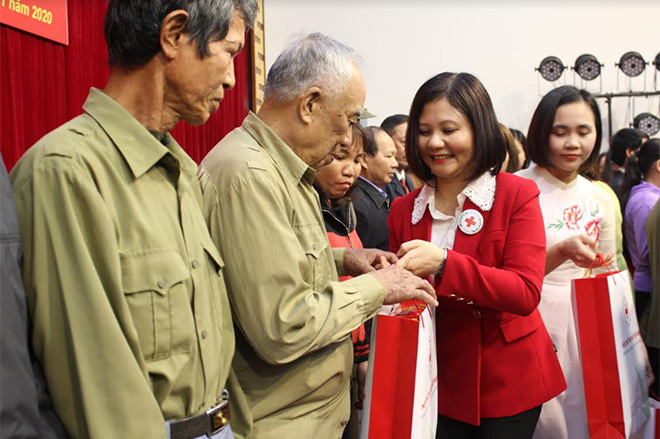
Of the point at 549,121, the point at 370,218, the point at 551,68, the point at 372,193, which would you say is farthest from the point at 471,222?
the point at 551,68

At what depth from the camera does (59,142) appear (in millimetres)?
869

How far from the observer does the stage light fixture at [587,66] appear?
690cm

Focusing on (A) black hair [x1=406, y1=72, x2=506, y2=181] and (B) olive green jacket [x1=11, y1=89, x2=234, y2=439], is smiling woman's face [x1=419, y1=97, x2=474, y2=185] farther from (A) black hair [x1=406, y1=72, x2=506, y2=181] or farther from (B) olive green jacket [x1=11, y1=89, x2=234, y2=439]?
(B) olive green jacket [x1=11, y1=89, x2=234, y2=439]

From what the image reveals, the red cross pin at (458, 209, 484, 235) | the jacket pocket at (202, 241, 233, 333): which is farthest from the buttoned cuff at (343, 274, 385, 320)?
the red cross pin at (458, 209, 484, 235)

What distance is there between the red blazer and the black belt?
66 cm

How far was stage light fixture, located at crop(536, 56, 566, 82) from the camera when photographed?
6.94m

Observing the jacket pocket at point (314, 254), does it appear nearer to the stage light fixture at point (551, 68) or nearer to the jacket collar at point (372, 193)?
the jacket collar at point (372, 193)

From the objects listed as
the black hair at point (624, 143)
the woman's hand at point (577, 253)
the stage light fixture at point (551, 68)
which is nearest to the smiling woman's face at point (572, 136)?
the woman's hand at point (577, 253)

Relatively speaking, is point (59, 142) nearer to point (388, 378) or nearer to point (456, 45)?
point (388, 378)

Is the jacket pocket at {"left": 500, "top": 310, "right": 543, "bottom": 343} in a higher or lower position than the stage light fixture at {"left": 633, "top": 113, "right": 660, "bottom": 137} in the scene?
lower

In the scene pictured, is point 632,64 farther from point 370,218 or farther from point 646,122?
point 370,218

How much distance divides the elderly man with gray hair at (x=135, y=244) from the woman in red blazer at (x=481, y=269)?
63 cm

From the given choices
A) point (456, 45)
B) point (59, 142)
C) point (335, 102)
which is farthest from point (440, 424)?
point (456, 45)

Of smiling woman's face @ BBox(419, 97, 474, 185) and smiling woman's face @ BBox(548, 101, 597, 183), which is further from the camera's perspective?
smiling woman's face @ BBox(548, 101, 597, 183)
